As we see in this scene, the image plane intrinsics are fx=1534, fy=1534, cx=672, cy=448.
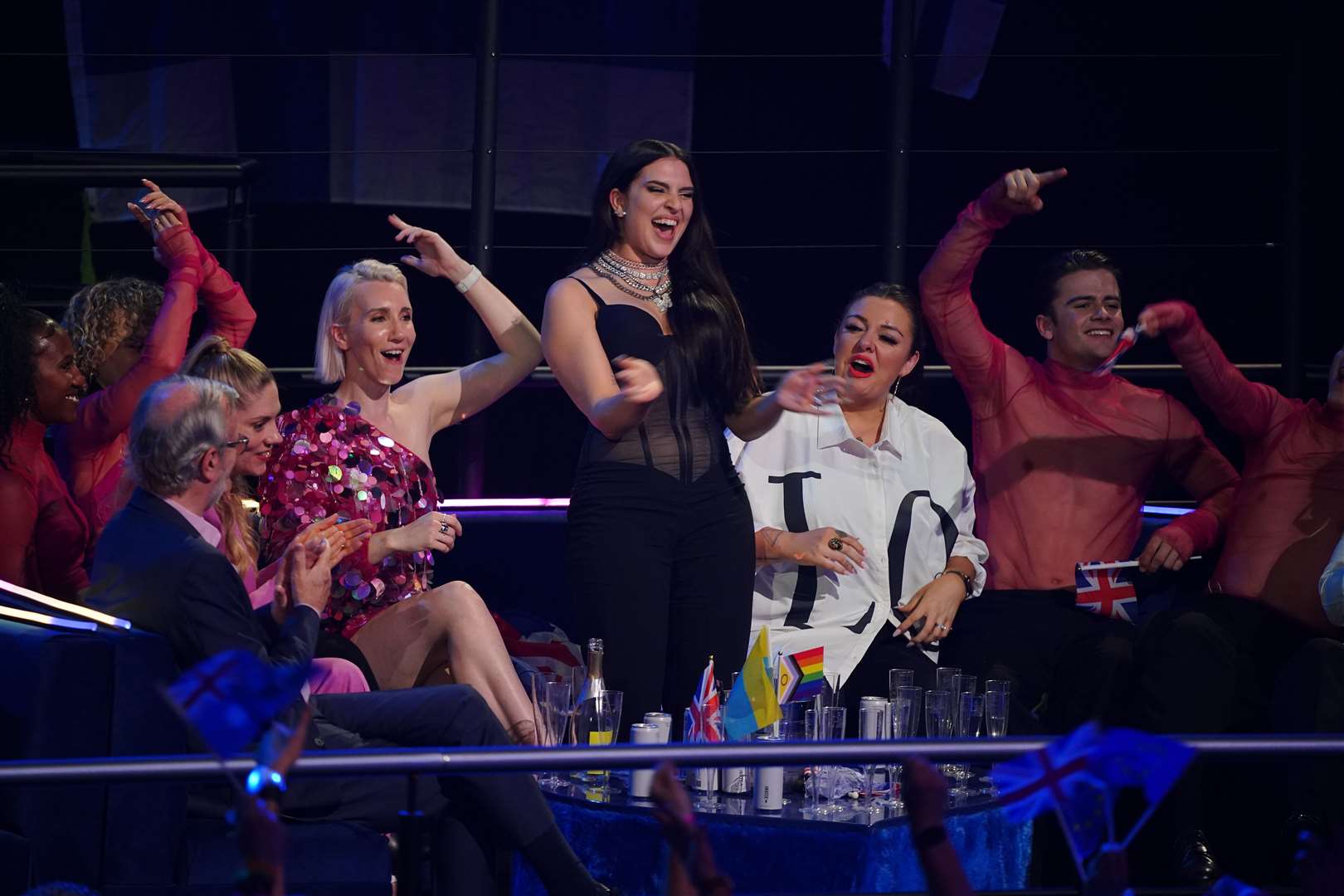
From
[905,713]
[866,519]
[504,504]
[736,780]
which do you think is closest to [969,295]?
[866,519]

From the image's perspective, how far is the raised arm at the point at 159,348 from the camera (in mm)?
3256

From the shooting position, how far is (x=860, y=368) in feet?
11.4

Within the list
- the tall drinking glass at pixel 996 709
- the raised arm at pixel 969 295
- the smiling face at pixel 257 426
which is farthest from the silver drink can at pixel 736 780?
the raised arm at pixel 969 295

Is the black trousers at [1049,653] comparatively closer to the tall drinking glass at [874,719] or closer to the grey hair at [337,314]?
the tall drinking glass at [874,719]

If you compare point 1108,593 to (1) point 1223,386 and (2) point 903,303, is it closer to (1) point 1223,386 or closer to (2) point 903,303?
(1) point 1223,386

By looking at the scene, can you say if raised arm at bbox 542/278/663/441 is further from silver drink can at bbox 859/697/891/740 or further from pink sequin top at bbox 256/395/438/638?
silver drink can at bbox 859/697/891/740

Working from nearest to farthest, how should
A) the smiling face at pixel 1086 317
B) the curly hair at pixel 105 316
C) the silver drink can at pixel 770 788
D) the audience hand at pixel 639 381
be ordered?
the silver drink can at pixel 770 788
the audience hand at pixel 639 381
the curly hair at pixel 105 316
the smiling face at pixel 1086 317

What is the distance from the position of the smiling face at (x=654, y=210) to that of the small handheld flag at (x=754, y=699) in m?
0.93

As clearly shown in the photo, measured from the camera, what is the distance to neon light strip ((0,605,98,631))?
2320 mm

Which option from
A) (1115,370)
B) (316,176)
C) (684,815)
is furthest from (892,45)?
(684,815)

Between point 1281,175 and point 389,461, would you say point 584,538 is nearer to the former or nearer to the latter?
point 389,461

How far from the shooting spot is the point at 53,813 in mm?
2289

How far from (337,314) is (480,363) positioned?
0.33 metres

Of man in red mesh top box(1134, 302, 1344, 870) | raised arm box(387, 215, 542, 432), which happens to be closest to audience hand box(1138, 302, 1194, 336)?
man in red mesh top box(1134, 302, 1344, 870)
